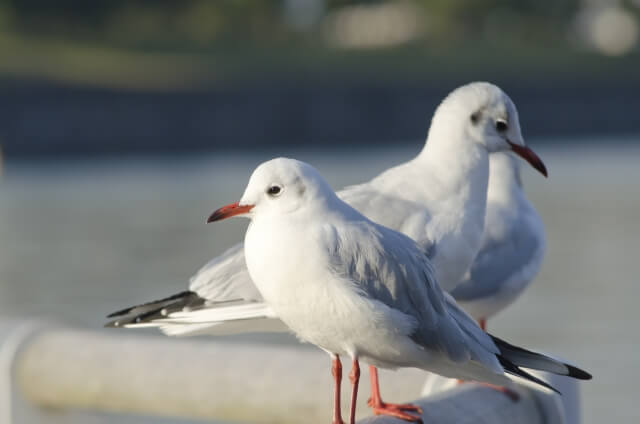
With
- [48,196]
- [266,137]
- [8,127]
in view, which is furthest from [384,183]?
[266,137]

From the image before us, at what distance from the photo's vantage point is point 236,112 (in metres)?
30.0

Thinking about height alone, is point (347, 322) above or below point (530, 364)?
above

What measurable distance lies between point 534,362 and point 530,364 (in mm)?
12

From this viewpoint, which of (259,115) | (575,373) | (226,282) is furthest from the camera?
(259,115)

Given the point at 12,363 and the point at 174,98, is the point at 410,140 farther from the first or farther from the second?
the point at 12,363

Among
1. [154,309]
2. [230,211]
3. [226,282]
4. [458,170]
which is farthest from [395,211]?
[230,211]

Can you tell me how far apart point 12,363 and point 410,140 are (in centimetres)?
2811

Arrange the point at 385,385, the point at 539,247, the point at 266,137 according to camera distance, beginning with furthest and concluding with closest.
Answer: the point at 266,137
the point at 539,247
the point at 385,385

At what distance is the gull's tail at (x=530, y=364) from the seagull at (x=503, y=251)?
138 centimetres

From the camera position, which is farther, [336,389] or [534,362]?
[336,389]

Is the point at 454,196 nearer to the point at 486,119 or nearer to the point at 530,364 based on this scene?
the point at 486,119

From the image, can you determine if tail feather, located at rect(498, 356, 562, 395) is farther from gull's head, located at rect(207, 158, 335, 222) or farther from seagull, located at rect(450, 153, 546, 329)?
seagull, located at rect(450, 153, 546, 329)

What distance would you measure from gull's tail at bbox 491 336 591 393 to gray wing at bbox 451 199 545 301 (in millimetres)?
1412

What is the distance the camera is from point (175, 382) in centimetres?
335
